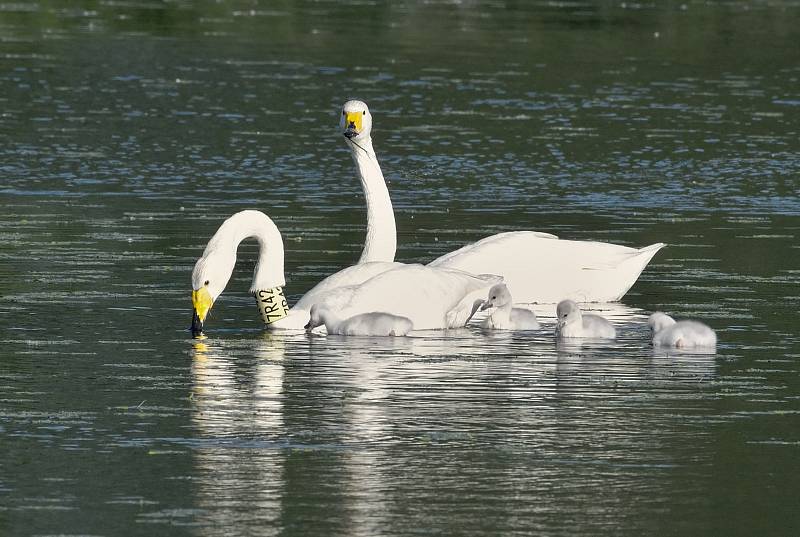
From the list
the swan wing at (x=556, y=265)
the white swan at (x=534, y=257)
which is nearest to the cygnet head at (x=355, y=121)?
the white swan at (x=534, y=257)

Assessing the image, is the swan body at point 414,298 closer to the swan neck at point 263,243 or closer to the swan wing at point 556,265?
Result: the swan neck at point 263,243

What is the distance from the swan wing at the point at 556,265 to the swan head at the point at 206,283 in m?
2.49

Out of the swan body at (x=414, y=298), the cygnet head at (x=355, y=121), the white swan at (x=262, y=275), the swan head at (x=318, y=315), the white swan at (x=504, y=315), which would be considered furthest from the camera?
the cygnet head at (x=355, y=121)

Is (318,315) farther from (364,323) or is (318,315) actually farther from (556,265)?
(556,265)

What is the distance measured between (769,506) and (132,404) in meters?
3.84

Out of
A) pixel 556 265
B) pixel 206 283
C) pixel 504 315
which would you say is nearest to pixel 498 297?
pixel 504 315

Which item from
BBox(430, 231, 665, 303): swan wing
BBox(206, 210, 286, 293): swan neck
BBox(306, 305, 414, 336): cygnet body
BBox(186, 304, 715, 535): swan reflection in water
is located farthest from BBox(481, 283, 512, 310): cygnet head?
BBox(206, 210, 286, 293): swan neck

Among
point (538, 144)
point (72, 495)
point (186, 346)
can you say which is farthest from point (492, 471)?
point (538, 144)

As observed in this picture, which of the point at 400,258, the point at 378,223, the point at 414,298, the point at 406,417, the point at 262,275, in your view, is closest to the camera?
the point at 406,417

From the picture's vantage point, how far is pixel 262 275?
14.8 metres

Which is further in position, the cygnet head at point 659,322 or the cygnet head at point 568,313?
the cygnet head at point 568,313

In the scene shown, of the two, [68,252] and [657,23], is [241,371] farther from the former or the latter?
[657,23]

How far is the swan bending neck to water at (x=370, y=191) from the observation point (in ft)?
52.9

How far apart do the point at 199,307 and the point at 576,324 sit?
258 centimetres
